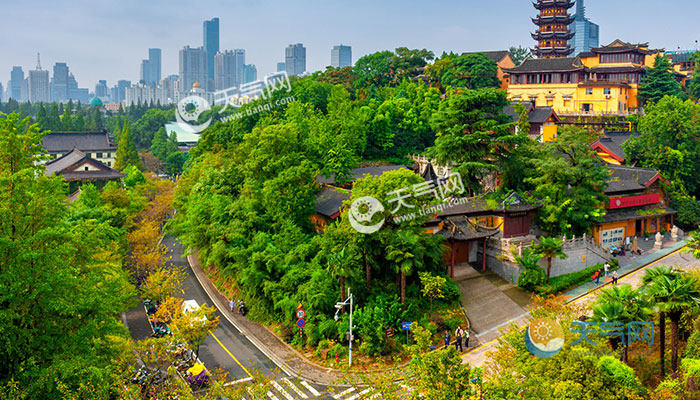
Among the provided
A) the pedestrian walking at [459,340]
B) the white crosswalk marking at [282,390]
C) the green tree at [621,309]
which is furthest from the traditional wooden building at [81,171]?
the green tree at [621,309]

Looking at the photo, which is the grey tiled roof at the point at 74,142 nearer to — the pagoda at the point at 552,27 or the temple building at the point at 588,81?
the temple building at the point at 588,81

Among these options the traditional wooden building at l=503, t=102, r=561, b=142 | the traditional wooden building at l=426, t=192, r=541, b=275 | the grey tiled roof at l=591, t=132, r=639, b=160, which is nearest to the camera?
the traditional wooden building at l=426, t=192, r=541, b=275

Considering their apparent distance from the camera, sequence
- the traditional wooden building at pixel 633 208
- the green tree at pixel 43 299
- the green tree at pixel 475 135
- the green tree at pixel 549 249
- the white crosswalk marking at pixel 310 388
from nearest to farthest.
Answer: the green tree at pixel 43 299 → the white crosswalk marking at pixel 310 388 → the green tree at pixel 549 249 → the green tree at pixel 475 135 → the traditional wooden building at pixel 633 208

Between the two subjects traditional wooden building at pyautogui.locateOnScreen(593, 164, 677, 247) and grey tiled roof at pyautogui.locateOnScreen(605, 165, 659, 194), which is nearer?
traditional wooden building at pyautogui.locateOnScreen(593, 164, 677, 247)

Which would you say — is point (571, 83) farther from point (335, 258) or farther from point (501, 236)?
Result: point (335, 258)

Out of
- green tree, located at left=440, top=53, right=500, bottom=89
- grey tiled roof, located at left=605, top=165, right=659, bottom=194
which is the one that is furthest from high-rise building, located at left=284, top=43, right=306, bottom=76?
grey tiled roof, located at left=605, top=165, right=659, bottom=194

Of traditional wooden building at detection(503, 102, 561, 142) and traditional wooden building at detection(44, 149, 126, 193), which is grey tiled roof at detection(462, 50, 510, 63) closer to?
traditional wooden building at detection(503, 102, 561, 142)

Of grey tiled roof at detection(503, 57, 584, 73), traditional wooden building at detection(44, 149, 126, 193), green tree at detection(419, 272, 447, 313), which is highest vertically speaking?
grey tiled roof at detection(503, 57, 584, 73)

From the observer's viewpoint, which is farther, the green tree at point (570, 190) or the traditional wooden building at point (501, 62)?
the traditional wooden building at point (501, 62)
